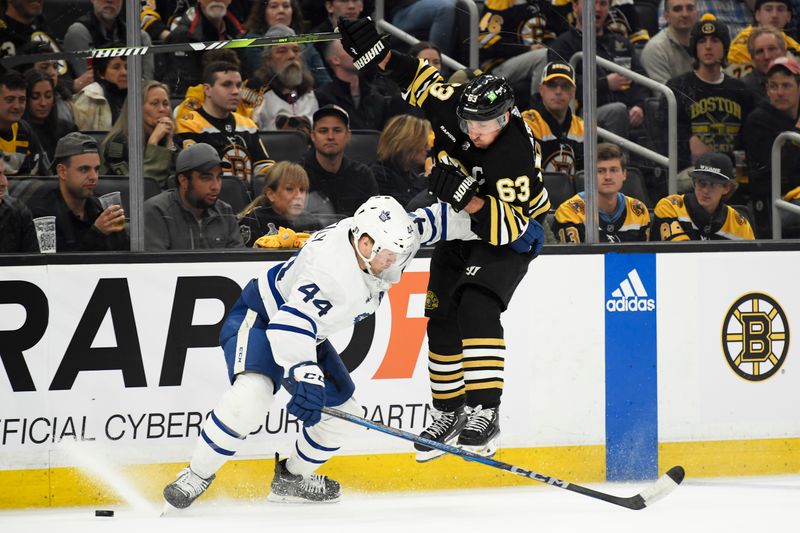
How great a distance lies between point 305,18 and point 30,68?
113 cm

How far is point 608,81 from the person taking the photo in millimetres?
4949

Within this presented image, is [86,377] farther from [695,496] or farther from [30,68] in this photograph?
[695,496]

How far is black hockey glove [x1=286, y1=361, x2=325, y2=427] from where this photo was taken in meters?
3.87

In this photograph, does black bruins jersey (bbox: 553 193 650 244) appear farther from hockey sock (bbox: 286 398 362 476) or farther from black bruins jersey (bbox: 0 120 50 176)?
black bruins jersey (bbox: 0 120 50 176)

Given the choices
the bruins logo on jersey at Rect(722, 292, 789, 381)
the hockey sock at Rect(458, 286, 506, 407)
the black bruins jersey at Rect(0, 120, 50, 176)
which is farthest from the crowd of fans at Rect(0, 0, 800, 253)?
the hockey sock at Rect(458, 286, 506, 407)

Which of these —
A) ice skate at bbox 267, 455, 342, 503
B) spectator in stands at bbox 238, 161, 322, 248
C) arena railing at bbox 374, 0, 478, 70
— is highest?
arena railing at bbox 374, 0, 478, 70

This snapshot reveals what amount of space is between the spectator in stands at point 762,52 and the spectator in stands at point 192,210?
2.30 m

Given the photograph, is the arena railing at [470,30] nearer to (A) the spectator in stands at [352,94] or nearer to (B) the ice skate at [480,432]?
(A) the spectator in stands at [352,94]

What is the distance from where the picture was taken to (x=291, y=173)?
4.64 meters

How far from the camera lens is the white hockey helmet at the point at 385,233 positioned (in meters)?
3.87

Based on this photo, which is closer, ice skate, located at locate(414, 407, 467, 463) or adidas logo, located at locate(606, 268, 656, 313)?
ice skate, located at locate(414, 407, 467, 463)

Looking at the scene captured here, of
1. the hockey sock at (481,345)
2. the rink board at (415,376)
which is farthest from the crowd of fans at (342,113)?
the hockey sock at (481,345)

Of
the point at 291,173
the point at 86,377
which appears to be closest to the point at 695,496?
the point at 291,173

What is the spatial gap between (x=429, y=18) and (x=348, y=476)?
75.2 inches
